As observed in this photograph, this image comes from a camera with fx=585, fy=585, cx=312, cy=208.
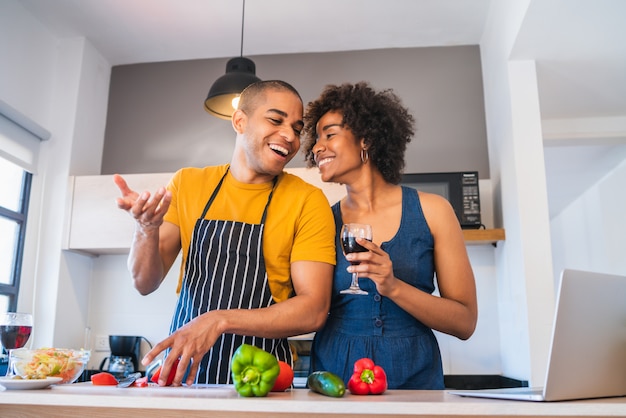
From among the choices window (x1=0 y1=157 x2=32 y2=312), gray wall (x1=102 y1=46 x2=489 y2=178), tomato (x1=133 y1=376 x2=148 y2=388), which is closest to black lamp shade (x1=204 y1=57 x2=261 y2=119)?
gray wall (x1=102 y1=46 x2=489 y2=178)

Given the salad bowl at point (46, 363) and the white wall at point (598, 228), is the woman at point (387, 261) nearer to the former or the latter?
the salad bowl at point (46, 363)

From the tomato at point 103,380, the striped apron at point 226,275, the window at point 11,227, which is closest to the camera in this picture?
the tomato at point 103,380

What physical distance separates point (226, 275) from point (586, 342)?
0.97 metres

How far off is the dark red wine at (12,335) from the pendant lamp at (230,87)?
1.51 meters

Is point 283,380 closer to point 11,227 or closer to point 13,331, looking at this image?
point 13,331

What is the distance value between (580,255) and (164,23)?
502 cm

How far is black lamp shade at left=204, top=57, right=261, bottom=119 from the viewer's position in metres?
2.61

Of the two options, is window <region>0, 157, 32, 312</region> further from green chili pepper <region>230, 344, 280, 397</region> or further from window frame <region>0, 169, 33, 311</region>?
green chili pepper <region>230, 344, 280, 397</region>

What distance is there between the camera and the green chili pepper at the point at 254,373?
1.02m

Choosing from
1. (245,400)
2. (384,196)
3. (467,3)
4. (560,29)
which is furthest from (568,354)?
(467,3)

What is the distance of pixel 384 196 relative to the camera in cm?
194

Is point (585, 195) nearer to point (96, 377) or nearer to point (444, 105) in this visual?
point (444, 105)

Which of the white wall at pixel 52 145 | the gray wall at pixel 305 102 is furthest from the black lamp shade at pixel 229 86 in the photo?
the white wall at pixel 52 145

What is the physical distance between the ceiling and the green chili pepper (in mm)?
2246
